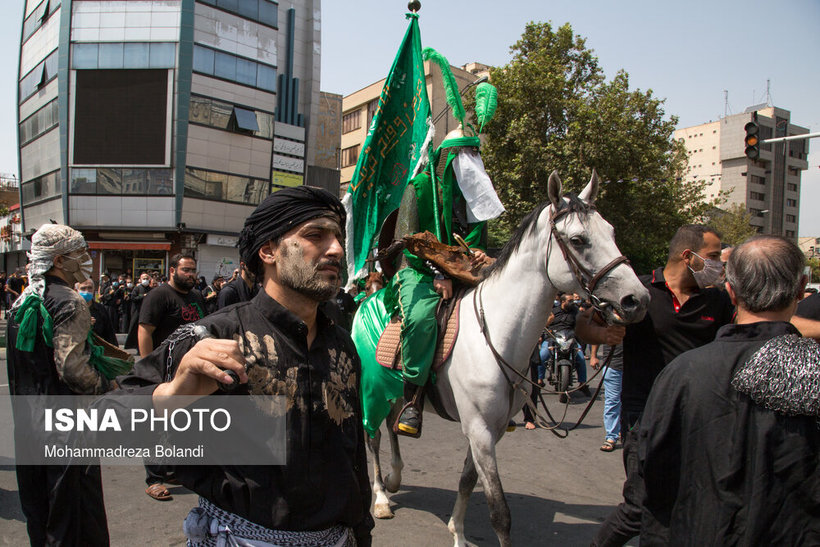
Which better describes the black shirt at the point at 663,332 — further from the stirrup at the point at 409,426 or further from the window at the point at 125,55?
the window at the point at 125,55

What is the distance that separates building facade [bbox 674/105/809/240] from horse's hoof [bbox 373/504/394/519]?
83.1 meters

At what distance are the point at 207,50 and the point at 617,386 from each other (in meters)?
30.2

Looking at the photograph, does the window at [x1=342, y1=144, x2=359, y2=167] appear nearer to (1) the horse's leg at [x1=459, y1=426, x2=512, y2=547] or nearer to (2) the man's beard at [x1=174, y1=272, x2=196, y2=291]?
(2) the man's beard at [x1=174, y1=272, x2=196, y2=291]

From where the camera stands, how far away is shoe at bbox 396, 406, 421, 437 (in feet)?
13.7

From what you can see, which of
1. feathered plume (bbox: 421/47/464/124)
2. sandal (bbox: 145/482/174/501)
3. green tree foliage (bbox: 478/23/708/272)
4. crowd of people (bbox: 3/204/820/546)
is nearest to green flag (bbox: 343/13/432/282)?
feathered plume (bbox: 421/47/464/124)

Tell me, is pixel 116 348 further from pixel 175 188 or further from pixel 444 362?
pixel 175 188

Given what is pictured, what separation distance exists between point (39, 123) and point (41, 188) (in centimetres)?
385

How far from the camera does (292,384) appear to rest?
5.94 ft

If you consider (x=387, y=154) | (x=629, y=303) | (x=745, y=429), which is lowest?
(x=745, y=429)

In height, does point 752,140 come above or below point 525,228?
above

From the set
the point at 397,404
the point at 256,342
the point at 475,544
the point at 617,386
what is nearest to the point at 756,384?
the point at 256,342

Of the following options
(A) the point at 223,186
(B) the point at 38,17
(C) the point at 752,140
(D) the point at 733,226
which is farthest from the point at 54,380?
(D) the point at 733,226

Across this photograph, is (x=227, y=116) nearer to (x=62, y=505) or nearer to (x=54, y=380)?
(x=54, y=380)

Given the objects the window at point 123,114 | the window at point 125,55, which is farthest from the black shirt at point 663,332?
the window at point 125,55
